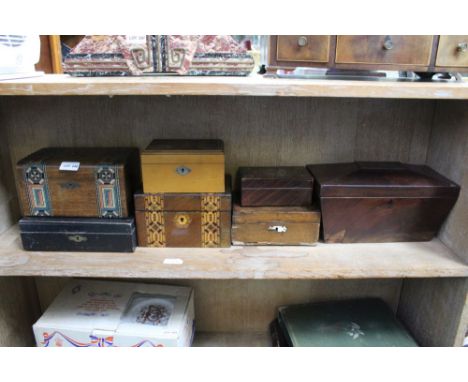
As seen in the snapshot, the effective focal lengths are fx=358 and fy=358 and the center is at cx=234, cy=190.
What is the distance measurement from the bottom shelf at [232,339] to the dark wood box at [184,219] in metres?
0.46

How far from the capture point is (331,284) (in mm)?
1171

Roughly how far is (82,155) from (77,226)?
0.18 meters

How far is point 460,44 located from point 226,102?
54 cm

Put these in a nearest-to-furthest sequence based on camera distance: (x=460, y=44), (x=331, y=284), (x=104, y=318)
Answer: (x=460, y=44) → (x=104, y=318) → (x=331, y=284)

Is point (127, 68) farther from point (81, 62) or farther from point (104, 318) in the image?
point (104, 318)

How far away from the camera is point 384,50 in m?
0.75

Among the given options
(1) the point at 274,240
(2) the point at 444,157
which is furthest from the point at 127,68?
(2) the point at 444,157

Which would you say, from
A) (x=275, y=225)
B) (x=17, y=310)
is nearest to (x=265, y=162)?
(x=275, y=225)

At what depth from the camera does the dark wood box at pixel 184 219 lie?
2.77ft

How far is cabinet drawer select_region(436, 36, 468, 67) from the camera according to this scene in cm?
74

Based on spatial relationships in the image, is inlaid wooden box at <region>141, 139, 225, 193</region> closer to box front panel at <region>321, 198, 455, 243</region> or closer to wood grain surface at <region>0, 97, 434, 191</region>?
wood grain surface at <region>0, 97, 434, 191</region>

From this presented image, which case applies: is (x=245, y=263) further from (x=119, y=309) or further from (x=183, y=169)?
(x=119, y=309)

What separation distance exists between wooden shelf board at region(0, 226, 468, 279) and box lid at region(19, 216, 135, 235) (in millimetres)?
56

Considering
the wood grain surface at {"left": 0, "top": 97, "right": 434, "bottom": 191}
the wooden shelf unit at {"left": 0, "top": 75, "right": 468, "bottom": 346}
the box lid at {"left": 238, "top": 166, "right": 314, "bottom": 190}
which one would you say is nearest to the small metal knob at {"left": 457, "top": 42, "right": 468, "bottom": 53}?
the wooden shelf unit at {"left": 0, "top": 75, "right": 468, "bottom": 346}
